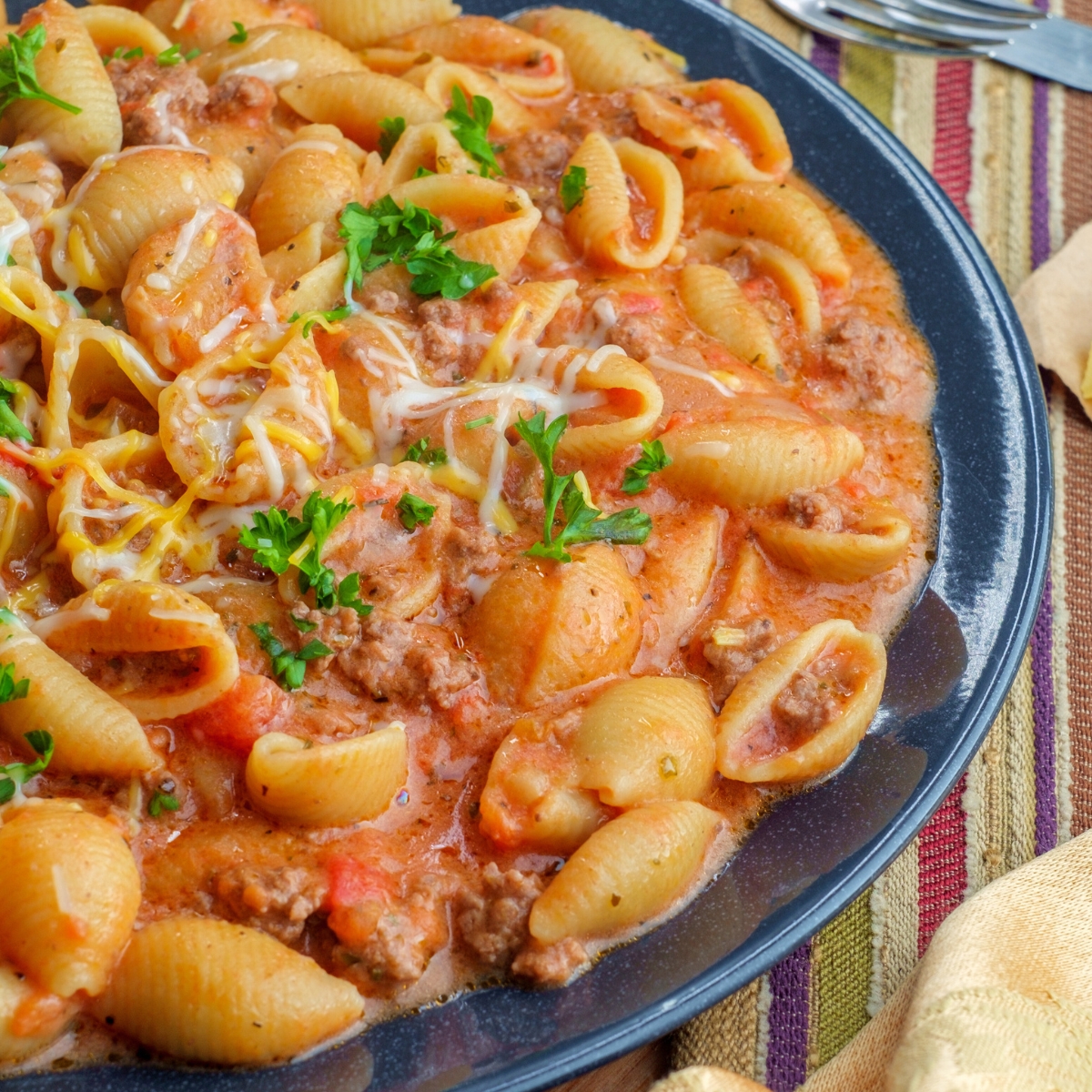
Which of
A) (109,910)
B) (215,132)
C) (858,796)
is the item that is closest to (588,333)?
(215,132)

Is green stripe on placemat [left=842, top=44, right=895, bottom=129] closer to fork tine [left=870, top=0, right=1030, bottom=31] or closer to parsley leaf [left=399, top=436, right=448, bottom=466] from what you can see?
fork tine [left=870, top=0, right=1030, bottom=31]

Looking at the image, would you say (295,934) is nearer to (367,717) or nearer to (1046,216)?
(367,717)

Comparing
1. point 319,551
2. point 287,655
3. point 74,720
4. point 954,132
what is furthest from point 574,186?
point 74,720

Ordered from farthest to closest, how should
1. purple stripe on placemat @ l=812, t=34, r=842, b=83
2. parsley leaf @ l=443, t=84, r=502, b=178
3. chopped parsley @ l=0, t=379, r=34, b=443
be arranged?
purple stripe on placemat @ l=812, t=34, r=842, b=83 < parsley leaf @ l=443, t=84, r=502, b=178 < chopped parsley @ l=0, t=379, r=34, b=443

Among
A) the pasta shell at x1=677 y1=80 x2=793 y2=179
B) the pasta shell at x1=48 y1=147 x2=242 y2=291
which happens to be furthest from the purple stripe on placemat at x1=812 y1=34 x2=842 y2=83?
the pasta shell at x1=48 y1=147 x2=242 y2=291

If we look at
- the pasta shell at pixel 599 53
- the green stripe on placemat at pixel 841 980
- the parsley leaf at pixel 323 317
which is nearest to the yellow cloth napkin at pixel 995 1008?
the green stripe on placemat at pixel 841 980

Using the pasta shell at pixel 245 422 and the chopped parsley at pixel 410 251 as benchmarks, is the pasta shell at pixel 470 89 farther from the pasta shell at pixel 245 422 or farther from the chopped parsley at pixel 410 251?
the pasta shell at pixel 245 422
